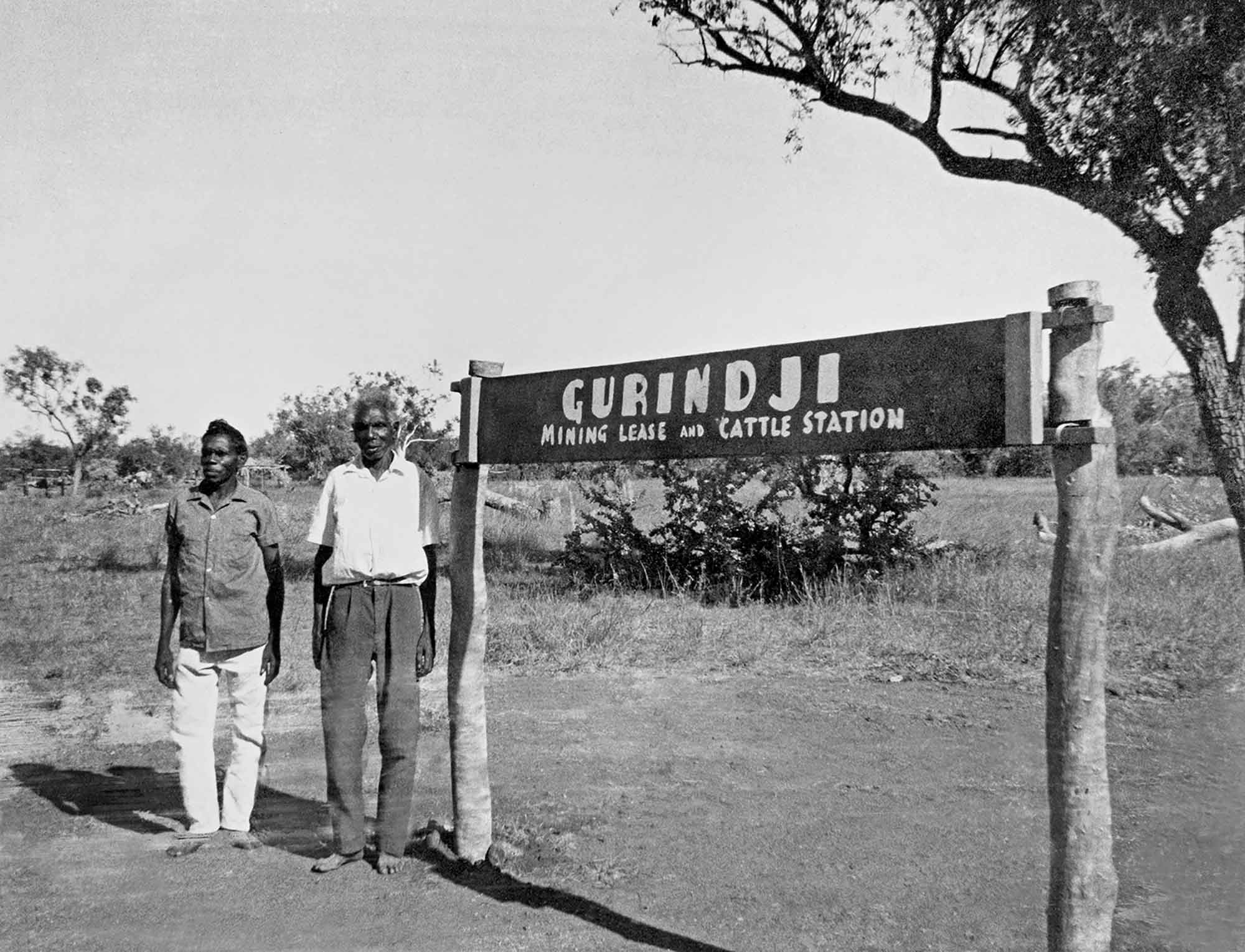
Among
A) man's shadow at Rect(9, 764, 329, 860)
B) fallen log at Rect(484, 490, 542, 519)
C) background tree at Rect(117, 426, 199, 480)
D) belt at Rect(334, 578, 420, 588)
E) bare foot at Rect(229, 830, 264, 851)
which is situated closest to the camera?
belt at Rect(334, 578, 420, 588)

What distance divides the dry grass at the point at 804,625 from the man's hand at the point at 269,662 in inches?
30.3

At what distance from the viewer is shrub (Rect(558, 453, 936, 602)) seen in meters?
10.8

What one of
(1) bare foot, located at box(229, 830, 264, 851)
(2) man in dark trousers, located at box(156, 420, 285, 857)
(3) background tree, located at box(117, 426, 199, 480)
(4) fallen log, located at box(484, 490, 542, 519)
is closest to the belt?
(2) man in dark trousers, located at box(156, 420, 285, 857)

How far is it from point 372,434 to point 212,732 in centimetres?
148

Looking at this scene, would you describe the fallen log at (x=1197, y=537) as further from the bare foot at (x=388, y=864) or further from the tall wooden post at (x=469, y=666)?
the bare foot at (x=388, y=864)

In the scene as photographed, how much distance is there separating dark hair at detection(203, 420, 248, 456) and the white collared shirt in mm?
587

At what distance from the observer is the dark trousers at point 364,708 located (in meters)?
3.83

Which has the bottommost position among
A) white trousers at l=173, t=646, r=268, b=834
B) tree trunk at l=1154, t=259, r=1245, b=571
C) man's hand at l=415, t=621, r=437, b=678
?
white trousers at l=173, t=646, r=268, b=834

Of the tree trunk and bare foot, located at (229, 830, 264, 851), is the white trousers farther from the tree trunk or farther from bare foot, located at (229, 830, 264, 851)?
the tree trunk

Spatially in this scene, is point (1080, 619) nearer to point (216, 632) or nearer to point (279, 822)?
point (216, 632)

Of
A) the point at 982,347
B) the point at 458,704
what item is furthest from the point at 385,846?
the point at 982,347

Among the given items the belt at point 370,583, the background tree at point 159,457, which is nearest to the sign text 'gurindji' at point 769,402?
the belt at point 370,583

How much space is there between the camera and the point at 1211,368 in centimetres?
798

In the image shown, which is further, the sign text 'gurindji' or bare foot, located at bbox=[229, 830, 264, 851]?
bare foot, located at bbox=[229, 830, 264, 851]
